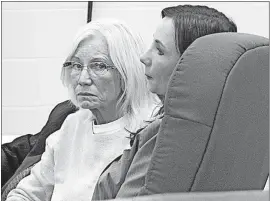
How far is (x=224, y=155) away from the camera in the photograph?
149cm

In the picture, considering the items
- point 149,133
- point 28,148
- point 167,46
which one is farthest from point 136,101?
point 28,148

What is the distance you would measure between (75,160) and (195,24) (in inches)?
29.7

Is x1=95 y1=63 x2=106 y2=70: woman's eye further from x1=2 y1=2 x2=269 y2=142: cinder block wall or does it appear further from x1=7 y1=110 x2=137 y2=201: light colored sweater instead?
x1=2 y1=2 x2=269 y2=142: cinder block wall

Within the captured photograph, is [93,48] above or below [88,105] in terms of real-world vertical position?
above

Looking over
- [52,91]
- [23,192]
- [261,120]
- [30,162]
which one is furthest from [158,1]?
[261,120]

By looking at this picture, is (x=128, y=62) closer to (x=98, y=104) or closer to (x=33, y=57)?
(x=98, y=104)

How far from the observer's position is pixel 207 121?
147cm

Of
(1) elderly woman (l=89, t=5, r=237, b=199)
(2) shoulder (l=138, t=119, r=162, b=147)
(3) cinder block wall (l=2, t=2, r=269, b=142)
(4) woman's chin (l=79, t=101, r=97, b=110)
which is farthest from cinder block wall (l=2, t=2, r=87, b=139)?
(2) shoulder (l=138, t=119, r=162, b=147)

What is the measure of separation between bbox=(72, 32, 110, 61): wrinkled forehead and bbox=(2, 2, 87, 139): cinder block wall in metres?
1.60

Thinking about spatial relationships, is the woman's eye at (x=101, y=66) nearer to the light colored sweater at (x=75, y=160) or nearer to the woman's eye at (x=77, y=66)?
the woman's eye at (x=77, y=66)

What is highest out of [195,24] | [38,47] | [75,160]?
[195,24]

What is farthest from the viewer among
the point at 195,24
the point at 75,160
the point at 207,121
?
the point at 75,160

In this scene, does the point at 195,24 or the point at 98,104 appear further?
the point at 98,104

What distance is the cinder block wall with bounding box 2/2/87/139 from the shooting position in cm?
401
